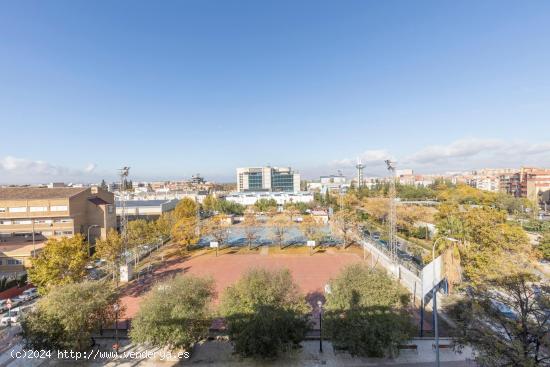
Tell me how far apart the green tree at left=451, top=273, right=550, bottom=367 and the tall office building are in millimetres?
111091

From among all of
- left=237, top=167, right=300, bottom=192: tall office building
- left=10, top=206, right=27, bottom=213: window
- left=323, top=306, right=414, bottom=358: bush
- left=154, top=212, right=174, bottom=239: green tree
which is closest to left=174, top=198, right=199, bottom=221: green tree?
left=154, top=212, right=174, bottom=239: green tree

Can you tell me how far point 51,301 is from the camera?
11766 millimetres

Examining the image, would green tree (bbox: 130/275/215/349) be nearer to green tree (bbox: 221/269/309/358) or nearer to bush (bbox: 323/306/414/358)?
green tree (bbox: 221/269/309/358)

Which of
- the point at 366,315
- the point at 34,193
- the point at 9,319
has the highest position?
the point at 34,193

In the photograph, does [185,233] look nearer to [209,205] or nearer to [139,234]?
[139,234]

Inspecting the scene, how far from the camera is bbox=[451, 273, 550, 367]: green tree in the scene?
8.66 metres

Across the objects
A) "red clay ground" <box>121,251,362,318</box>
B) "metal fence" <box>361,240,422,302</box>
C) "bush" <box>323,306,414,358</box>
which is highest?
"bush" <box>323,306,414,358</box>

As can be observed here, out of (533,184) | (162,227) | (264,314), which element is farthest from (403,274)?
(533,184)

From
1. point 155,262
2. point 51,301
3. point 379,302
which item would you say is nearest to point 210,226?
point 155,262

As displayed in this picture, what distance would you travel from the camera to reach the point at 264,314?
37.1 feet

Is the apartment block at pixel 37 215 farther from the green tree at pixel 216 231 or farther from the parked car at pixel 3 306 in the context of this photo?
the green tree at pixel 216 231

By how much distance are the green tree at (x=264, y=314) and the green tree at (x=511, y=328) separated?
6.21m

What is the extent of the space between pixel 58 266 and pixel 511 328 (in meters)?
23.3

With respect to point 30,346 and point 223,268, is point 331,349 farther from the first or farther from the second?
point 223,268
